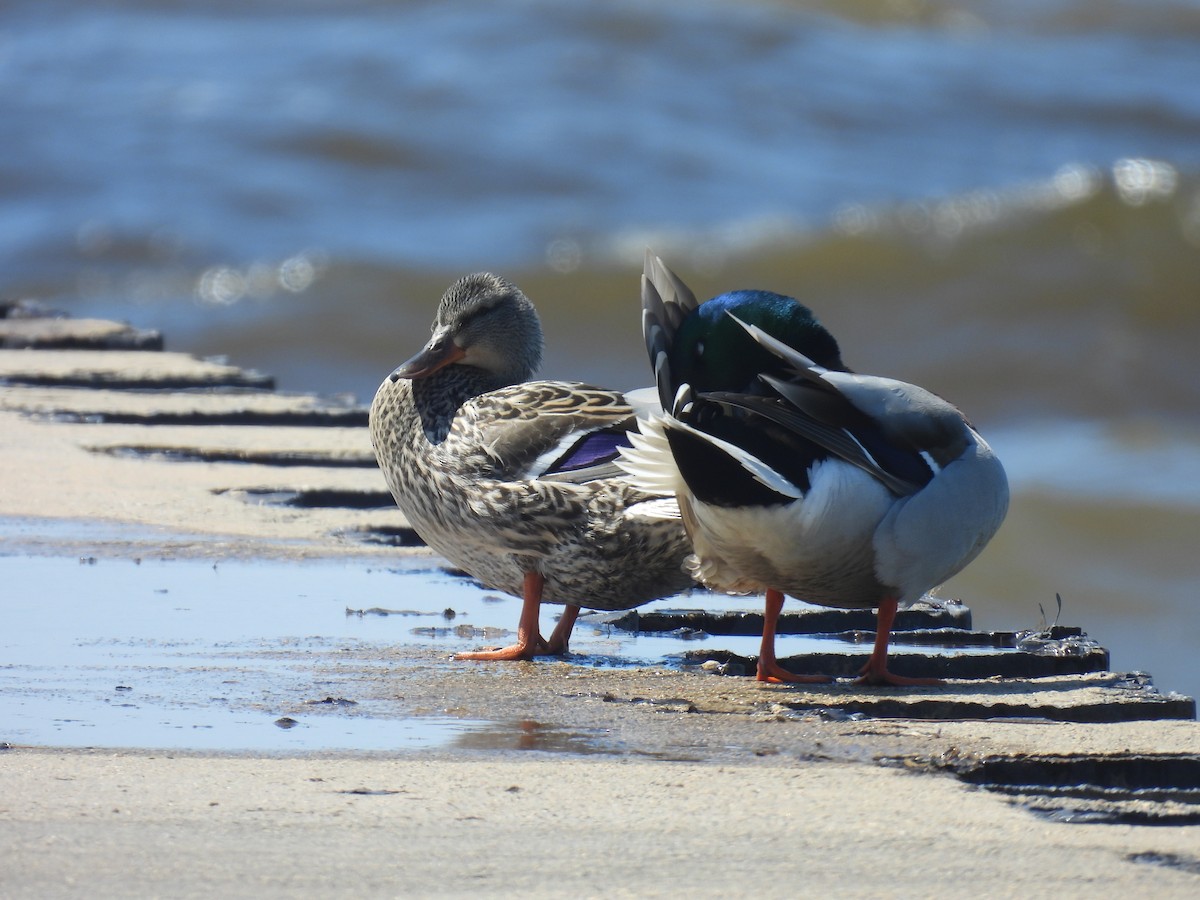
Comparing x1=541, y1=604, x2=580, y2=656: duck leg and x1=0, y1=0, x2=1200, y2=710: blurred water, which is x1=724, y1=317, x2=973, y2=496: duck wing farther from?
x1=0, y1=0, x2=1200, y2=710: blurred water

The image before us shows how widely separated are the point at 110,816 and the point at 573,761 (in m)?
0.63

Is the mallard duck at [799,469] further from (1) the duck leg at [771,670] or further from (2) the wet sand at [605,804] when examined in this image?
(2) the wet sand at [605,804]

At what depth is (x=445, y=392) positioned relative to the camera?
4.05 m

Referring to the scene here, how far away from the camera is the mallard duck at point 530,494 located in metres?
3.53

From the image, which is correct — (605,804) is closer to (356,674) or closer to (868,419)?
(356,674)

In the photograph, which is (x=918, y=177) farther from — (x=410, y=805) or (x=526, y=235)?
(x=410, y=805)

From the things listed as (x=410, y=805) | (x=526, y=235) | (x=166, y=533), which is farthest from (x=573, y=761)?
(x=526, y=235)

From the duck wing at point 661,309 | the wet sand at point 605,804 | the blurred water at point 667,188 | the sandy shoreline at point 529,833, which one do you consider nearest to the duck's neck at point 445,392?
the duck wing at point 661,309

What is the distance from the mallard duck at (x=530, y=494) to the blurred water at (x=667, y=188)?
8365 mm

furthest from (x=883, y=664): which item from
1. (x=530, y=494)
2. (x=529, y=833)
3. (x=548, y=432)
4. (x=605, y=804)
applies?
(x=529, y=833)

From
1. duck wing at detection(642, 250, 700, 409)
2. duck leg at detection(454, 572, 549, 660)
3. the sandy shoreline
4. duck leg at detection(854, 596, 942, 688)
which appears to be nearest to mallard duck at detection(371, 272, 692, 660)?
duck leg at detection(454, 572, 549, 660)

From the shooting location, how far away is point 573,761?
98.6 inches

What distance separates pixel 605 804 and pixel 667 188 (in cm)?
1653

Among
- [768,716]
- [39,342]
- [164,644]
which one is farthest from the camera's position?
[39,342]
